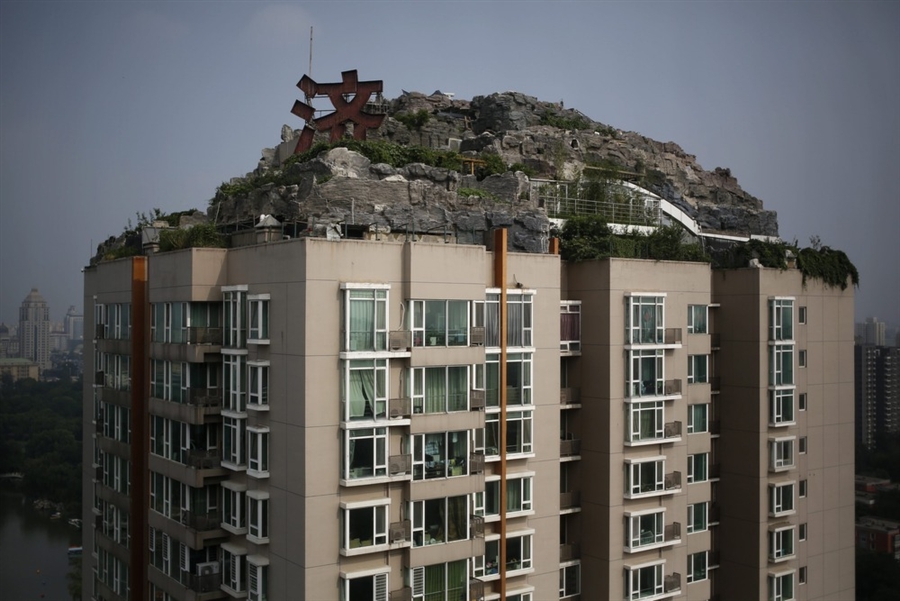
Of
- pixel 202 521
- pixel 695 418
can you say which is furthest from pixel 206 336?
pixel 695 418

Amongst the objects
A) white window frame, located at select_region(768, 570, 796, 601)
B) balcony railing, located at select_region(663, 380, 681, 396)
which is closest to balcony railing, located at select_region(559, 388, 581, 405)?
balcony railing, located at select_region(663, 380, 681, 396)

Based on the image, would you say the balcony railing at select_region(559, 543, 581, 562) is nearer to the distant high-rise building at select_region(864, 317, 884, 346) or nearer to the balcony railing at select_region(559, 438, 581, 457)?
the balcony railing at select_region(559, 438, 581, 457)

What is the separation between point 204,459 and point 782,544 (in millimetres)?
17691

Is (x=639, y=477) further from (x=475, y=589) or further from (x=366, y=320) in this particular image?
(x=366, y=320)

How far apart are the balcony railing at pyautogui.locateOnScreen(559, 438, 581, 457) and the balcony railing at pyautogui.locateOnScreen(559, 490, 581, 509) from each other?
3.44 feet

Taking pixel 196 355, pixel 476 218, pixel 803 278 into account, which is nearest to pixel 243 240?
pixel 196 355

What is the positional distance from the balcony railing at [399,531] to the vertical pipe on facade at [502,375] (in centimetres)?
315

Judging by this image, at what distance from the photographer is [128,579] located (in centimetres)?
Answer: 2344

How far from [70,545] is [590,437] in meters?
58.8

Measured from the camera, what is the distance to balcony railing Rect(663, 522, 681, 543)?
23031 millimetres

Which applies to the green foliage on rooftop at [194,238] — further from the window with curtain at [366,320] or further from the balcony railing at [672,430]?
the balcony railing at [672,430]

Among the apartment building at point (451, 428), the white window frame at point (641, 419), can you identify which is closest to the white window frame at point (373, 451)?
the apartment building at point (451, 428)

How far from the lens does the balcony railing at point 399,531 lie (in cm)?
1753

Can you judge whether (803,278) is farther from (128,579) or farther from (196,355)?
(128,579)
